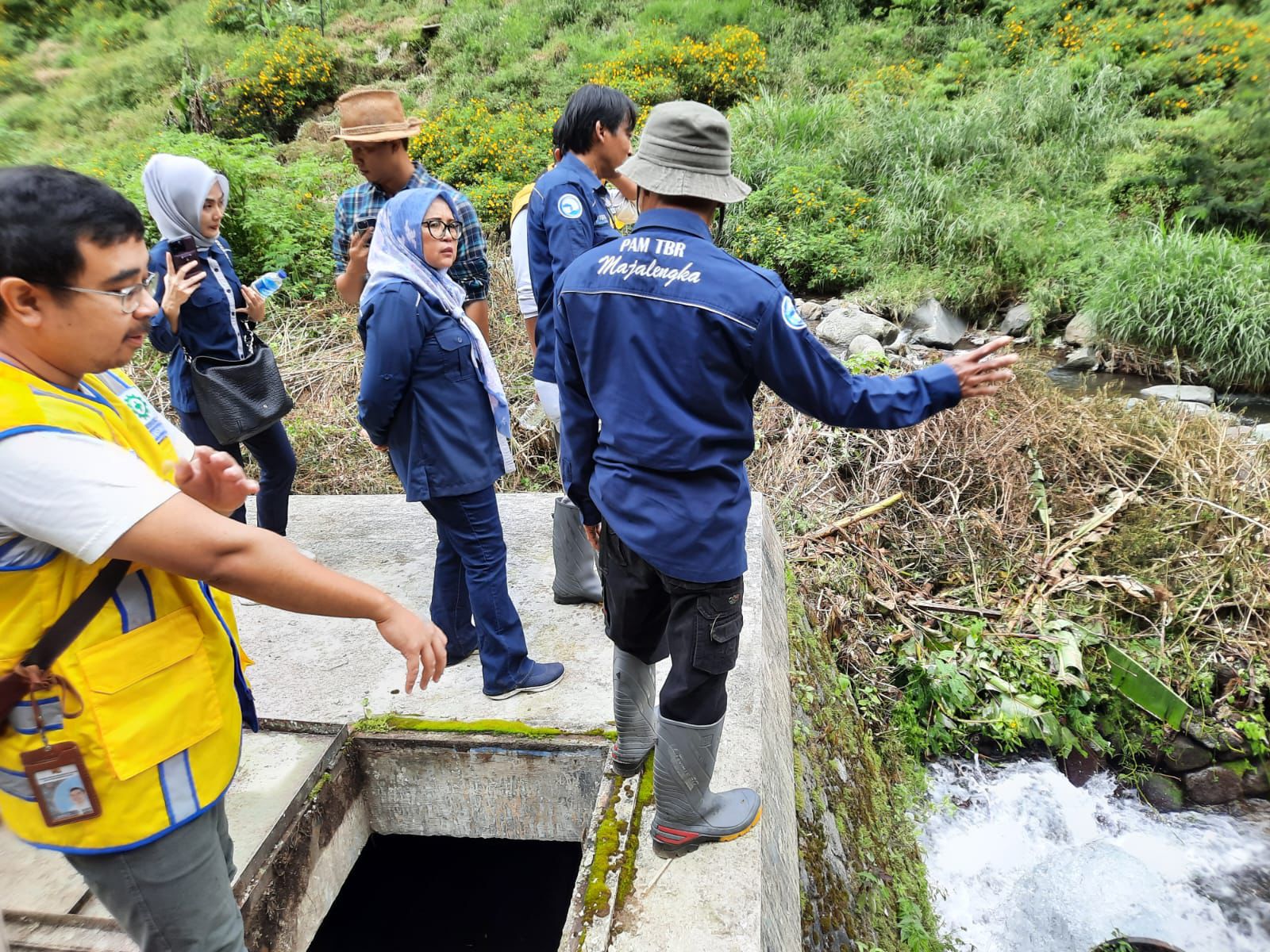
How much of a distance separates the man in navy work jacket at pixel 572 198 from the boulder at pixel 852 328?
5290 millimetres

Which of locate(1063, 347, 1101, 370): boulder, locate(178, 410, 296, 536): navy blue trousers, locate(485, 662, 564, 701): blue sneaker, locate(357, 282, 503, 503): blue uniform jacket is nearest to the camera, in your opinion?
locate(357, 282, 503, 503): blue uniform jacket

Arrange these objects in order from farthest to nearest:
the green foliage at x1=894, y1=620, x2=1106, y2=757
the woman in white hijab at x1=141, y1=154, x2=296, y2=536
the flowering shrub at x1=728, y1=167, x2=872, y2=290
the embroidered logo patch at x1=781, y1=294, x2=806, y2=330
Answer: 1. the flowering shrub at x1=728, y1=167, x2=872, y2=290
2. the green foliage at x1=894, y1=620, x2=1106, y2=757
3. the woman in white hijab at x1=141, y1=154, x2=296, y2=536
4. the embroidered logo patch at x1=781, y1=294, x2=806, y2=330

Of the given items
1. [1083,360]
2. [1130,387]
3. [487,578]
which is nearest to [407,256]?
[487,578]

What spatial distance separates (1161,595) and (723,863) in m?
3.86

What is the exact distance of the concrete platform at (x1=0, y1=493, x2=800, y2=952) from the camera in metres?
2.05

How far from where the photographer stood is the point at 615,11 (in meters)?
17.3

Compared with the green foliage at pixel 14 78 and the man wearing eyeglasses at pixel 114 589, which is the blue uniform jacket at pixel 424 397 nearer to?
the man wearing eyeglasses at pixel 114 589

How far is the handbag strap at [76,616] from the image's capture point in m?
1.20

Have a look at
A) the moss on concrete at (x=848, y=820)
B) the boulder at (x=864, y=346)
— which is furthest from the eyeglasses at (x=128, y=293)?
the boulder at (x=864, y=346)

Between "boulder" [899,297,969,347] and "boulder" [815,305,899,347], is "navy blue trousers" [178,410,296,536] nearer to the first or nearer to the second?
"boulder" [815,305,899,347]

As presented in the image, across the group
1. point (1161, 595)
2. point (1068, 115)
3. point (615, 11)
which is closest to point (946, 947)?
point (1161, 595)

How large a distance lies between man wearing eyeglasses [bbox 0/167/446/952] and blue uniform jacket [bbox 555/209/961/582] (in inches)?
25.7

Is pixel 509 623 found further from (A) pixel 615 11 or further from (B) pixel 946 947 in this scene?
(A) pixel 615 11

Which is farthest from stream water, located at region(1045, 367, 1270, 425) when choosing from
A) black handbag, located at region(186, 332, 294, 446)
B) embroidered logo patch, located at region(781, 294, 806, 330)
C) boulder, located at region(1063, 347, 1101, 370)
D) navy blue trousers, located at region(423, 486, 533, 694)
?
black handbag, located at region(186, 332, 294, 446)
